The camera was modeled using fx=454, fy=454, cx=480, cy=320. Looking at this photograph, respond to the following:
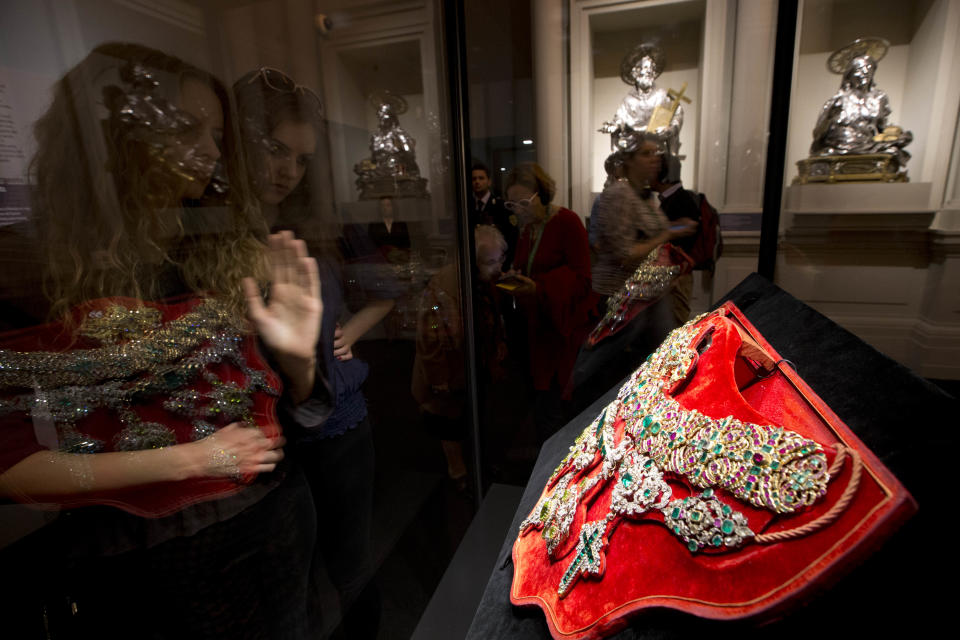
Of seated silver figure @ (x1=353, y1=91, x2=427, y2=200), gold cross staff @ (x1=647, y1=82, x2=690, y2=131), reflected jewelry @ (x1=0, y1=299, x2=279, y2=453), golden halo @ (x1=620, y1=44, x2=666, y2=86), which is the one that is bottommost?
reflected jewelry @ (x1=0, y1=299, x2=279, y2=453)

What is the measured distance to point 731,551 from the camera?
19.6 inches

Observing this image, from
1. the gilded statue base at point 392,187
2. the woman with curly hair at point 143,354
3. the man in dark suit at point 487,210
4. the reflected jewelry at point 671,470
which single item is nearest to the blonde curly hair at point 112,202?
the woman with curly hair at point 143,354

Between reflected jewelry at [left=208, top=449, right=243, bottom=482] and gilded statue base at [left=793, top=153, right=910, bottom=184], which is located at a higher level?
gilded statue base at [left=793, top=153, right=910, bottom=184]

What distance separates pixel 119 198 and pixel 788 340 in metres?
0.99

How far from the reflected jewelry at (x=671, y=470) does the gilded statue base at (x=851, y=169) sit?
2.02 feet

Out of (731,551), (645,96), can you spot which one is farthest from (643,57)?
(731,551)

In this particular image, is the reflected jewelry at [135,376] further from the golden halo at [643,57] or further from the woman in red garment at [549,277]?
the golden halo at [643,57]

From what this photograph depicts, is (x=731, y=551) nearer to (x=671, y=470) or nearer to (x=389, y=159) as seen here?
(x=671, y=470)

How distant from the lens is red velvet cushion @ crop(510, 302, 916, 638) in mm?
410

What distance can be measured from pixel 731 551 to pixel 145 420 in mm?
707

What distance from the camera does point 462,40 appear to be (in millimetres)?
1356

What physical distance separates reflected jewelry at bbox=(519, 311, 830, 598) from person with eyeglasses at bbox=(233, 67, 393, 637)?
0.41 metres

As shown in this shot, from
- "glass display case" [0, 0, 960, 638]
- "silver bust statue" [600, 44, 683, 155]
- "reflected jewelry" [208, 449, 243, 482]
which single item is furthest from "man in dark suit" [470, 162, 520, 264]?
"reflected jewelry" [208, 449, 243, 482]

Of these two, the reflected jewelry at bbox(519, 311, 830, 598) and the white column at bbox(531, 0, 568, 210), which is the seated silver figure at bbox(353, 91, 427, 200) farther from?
the reflected jewelry at bbox(519, 311, 830, 598)
